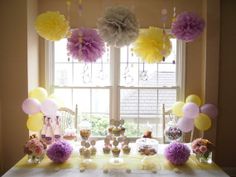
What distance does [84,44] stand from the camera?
2.98 m

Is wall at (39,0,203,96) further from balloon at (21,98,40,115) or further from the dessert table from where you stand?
the dessert table

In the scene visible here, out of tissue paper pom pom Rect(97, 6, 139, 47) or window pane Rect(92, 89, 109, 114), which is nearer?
tissue paper pom pom Rect(97, 6, 139, 47)

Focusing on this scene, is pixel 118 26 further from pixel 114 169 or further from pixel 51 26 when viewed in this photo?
pixel 114 169

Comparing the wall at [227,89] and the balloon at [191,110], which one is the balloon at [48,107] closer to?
the balloon at [191,110]

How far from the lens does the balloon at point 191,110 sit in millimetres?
3519

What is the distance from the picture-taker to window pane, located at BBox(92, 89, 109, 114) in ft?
13.4

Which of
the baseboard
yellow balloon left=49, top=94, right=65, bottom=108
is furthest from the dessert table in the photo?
the baseboard

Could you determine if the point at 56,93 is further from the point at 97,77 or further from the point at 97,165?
the point at 97,165

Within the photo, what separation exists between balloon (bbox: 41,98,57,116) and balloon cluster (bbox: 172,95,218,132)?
1.45m

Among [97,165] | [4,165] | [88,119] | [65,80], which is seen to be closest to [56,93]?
[65,80]

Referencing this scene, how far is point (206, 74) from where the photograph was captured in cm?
381

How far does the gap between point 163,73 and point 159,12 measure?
793 mm

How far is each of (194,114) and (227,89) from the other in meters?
0.73

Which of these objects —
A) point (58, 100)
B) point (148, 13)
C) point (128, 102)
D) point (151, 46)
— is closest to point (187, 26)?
point (151, 46)
